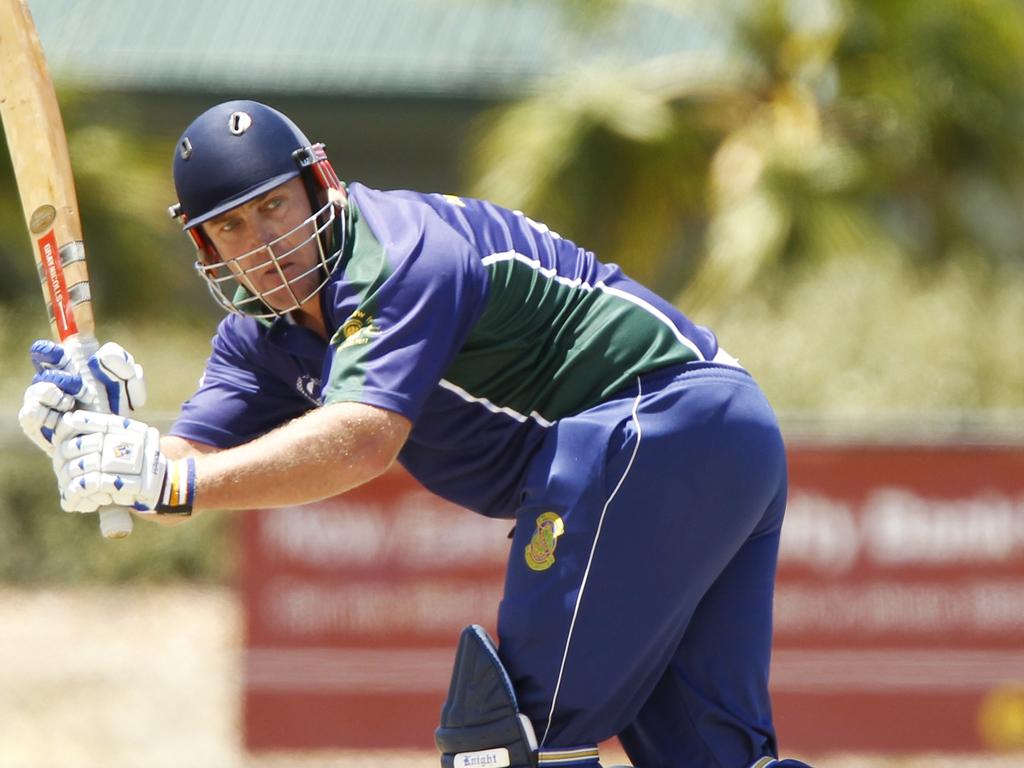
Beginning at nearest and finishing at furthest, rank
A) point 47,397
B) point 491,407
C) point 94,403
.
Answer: point 47,397, point 94,403, point 491,407

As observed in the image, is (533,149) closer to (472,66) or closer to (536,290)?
(472,66)

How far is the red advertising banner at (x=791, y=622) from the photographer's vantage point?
6852mm

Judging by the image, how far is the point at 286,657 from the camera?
6.86 metres

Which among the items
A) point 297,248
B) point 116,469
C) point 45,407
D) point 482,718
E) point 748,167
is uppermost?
point 748,167

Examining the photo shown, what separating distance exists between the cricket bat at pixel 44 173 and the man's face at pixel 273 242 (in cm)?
41

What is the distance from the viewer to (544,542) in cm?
369

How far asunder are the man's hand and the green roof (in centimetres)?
1066

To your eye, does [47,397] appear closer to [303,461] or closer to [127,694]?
[303,461]

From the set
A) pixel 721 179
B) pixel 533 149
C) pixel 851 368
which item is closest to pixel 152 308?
pixel 533 149

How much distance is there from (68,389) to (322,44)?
12.0 metres

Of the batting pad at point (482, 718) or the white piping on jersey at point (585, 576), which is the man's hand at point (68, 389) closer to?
the batting pad at point (482, 718)

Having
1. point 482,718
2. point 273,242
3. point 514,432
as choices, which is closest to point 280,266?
point 273,242

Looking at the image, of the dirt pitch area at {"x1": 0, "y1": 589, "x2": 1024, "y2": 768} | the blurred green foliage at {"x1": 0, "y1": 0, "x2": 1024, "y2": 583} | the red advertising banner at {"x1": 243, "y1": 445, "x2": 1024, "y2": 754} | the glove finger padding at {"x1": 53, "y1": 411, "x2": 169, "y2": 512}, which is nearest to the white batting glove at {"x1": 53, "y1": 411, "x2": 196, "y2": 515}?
the glove finger padding at {"x1": 53, "y1": 411, "x2": 169, "y2": 512}

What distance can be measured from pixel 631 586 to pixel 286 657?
11.4 feet
